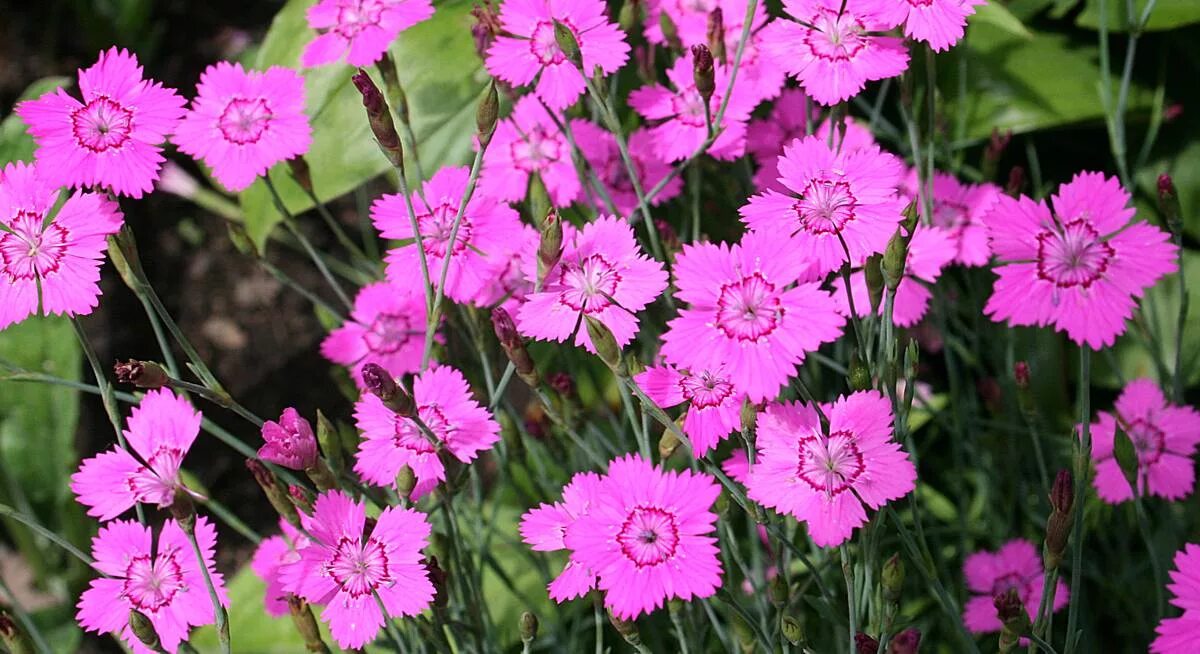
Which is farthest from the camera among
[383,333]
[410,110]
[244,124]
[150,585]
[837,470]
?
[410,110]

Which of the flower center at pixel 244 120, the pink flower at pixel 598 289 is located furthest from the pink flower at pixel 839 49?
the flower center at pixel 244 120

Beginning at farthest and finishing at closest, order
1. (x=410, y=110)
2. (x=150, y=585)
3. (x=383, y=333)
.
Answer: (x=410, y=110), (x=383, y=333), (x=150, y=585)

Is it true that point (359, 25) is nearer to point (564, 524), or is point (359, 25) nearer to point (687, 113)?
point (687, 113)

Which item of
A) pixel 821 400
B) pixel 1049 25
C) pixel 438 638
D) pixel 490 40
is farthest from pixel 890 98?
pixel 438 638

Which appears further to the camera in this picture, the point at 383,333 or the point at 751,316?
the point at 383,333

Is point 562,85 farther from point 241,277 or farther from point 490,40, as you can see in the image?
point 241,277

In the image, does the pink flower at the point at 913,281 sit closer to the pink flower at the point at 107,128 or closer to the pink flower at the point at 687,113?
the pink flower at the point at 687,113

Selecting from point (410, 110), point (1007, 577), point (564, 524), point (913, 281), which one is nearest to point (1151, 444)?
point (1007, 577)
